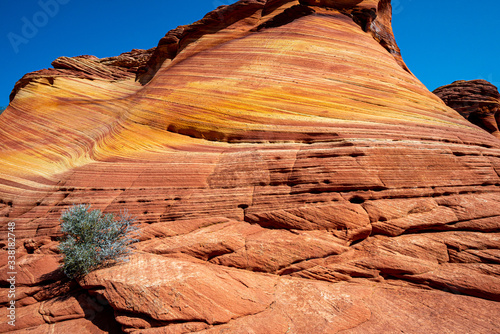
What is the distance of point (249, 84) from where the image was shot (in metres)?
11.6

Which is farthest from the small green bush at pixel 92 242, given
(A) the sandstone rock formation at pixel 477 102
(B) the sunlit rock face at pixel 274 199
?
(A) the sandstone rock formation at pixel 477 102

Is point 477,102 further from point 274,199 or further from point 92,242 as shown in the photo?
point 92,242

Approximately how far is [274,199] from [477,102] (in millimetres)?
32756

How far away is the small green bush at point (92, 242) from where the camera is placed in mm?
5828

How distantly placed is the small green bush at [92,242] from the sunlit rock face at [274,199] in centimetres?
37

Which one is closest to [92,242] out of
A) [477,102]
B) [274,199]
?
[274,199]


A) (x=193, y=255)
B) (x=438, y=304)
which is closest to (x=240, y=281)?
(x=193, y=255)

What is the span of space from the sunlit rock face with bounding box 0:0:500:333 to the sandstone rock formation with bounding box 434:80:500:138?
21.3m

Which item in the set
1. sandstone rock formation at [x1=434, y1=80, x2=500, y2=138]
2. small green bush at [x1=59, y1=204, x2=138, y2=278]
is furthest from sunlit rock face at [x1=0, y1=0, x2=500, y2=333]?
sandstone rock formation at [x1=434, y1=80, x2=500, y2=138]

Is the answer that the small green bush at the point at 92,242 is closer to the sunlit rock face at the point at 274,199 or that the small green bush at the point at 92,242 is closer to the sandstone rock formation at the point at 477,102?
the sunlit rock face at the point at 274,199

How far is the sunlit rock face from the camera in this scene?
16.9 feet

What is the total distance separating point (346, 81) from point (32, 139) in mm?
15280

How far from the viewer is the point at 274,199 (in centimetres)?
737

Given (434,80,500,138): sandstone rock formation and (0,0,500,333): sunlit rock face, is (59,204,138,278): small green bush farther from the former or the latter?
(434,80,500,138): sandstone rock formation
